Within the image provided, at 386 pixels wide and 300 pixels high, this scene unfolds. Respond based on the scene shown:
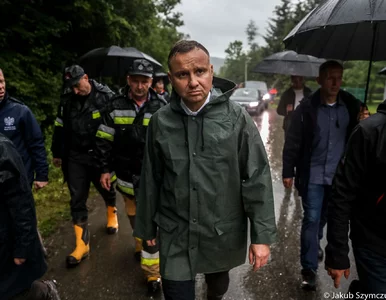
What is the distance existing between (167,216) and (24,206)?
37.1 inches

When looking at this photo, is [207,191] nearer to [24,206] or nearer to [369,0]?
[24,206]

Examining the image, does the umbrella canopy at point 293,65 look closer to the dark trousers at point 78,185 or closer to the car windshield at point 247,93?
the dark trousers at point 78,185

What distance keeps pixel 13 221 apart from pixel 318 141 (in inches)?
107

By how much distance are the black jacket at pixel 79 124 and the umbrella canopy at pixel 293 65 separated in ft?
12.8

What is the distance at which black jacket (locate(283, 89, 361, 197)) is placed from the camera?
3443 mm

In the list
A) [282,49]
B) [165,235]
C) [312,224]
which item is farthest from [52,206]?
[282,49]

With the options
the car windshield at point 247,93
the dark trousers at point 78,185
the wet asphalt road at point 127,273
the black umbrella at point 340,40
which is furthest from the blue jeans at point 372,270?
the car windshield at point 247,93

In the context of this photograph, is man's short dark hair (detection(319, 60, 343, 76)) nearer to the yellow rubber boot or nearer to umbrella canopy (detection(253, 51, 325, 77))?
the yellow rubber boot

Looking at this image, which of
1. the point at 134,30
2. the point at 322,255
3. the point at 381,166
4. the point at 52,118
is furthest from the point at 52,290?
the point at 134,30

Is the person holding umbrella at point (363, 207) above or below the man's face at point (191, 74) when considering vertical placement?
below

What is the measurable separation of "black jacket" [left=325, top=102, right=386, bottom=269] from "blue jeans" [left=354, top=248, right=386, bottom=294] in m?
0.04

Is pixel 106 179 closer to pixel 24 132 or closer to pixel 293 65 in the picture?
pixel 24 132

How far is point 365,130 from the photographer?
6.68 ft

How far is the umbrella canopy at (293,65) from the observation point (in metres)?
6.63
